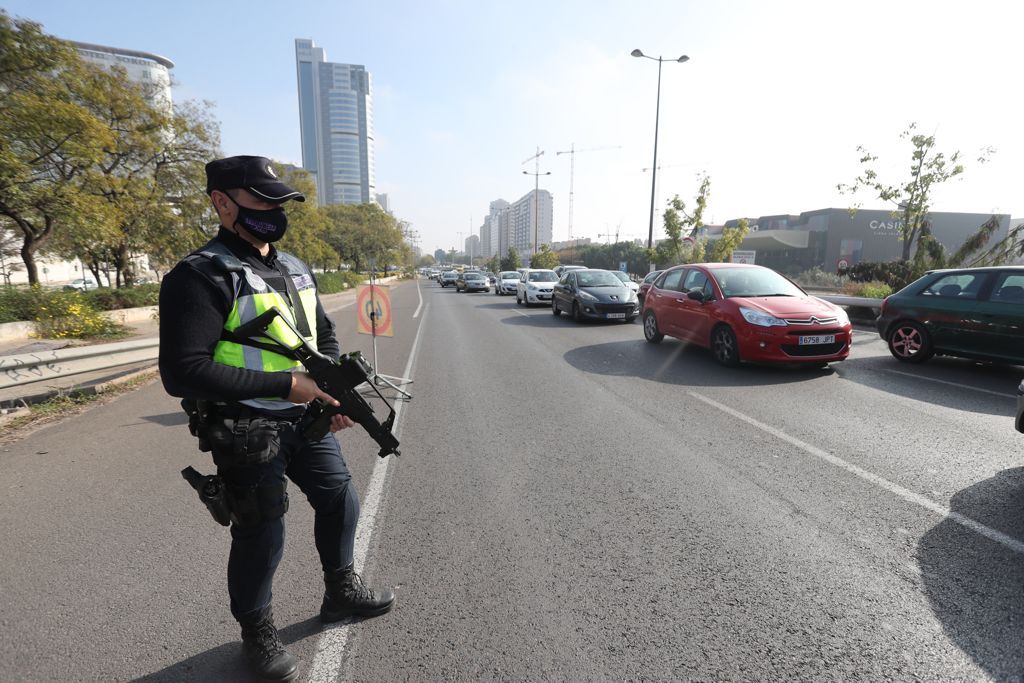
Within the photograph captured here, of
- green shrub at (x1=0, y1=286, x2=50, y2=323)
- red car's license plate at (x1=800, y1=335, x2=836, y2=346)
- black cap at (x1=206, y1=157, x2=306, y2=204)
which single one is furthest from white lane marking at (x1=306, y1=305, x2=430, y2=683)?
green shrub at (x1=0, y1=286, x2=50, y2=323)

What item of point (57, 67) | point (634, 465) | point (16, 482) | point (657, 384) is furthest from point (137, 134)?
point (634, 465)

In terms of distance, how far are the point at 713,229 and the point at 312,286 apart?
8928cm

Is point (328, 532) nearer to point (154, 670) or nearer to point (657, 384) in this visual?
point (154, 670)

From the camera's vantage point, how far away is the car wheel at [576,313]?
1423 cm

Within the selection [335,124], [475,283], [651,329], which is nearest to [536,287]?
[651,329]

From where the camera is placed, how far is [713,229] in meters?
83.0

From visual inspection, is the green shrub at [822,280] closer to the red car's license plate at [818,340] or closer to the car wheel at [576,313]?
the car wheel at [576,313]

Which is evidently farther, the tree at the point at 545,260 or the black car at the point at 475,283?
the tree at the point at 545,260

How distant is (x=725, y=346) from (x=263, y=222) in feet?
24.4

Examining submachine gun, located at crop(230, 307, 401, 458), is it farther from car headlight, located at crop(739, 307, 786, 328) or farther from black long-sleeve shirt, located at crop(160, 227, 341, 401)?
car headlight, located at crop(739, 307, 786, 328)

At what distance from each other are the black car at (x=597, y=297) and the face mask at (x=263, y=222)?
12039 millimetres

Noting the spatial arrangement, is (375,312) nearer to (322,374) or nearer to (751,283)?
(751,283)

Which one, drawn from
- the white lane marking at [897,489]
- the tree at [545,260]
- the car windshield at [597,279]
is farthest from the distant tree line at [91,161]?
the tree at [545,260]

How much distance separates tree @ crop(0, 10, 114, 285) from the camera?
1062 centimetres
